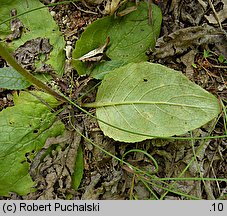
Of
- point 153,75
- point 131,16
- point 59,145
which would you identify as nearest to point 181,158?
point 153,75

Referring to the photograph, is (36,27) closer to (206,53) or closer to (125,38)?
(125,38)

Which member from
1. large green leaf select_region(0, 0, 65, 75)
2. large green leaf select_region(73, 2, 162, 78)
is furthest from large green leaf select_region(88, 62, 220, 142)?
large green leaf select_region(0, 0, 65, 75)

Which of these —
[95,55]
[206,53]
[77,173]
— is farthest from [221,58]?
[77,173]

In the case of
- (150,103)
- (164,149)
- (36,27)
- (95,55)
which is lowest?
(164,149)

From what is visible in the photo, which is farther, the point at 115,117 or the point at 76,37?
the point at 76,37

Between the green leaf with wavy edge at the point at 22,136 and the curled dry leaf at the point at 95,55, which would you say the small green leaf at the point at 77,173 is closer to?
the green leaf with wavy edge at the point at 22,136
